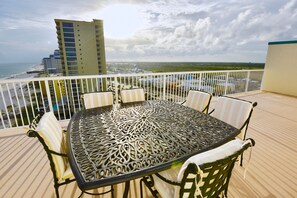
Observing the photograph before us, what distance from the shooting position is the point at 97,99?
2.55 m

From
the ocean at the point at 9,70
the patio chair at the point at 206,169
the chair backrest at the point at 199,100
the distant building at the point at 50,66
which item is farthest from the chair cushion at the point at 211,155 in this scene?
the distant building at the point at 50,66

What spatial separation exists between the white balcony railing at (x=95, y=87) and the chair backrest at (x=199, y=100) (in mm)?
1416

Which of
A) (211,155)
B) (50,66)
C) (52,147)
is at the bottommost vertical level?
(52,147)

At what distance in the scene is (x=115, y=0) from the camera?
4.65 m

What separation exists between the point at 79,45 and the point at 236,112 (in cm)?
3162

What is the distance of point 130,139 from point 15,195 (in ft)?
5.39

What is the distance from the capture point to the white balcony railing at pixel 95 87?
3.08m

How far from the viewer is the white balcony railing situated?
3.08 meters

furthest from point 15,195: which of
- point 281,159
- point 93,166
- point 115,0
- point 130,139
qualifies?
point 115,0

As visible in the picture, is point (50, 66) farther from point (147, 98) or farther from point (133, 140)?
point (133, 140)


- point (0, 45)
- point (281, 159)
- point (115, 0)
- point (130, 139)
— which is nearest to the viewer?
point (130, 139)

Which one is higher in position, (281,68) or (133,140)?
(281,68)

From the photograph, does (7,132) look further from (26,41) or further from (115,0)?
(26,41)

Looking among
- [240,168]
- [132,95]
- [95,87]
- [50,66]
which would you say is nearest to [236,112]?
[240,168]
